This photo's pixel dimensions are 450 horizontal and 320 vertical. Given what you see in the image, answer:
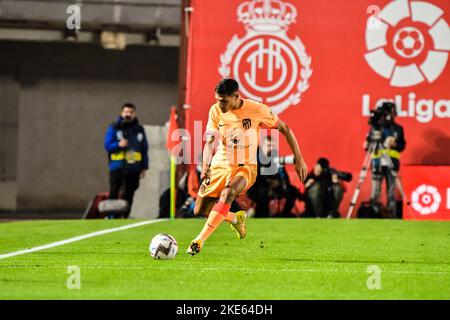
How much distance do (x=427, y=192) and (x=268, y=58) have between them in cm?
399

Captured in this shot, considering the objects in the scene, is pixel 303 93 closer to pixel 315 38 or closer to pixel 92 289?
pixel 315 38

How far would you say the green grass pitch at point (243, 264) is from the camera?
886 centimetres

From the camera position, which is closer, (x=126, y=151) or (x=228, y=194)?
Answer: (x=228, y=194)

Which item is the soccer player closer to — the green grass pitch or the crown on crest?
the green grass pitch

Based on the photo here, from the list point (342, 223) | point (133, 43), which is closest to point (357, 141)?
point (342, 223)

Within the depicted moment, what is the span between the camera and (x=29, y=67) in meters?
31.8

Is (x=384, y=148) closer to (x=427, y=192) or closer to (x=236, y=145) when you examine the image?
(x=427, y=192)

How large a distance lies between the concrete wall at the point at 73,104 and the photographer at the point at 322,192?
37.4 feet

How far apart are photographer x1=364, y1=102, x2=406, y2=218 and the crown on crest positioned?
247 centimetres

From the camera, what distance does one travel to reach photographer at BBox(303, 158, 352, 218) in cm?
2116

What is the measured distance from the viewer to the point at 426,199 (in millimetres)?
20938

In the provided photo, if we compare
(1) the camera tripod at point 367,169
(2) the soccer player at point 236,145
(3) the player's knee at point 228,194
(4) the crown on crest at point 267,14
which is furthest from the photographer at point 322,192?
(3) the player's knee at point 228,194

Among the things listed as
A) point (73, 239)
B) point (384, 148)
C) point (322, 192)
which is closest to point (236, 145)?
point (73, 239)

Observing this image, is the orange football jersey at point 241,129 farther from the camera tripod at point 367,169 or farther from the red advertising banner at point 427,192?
the camera tripod at point 367,169
